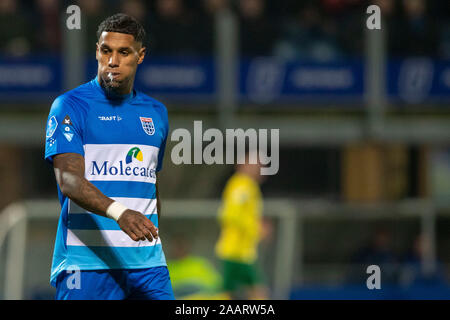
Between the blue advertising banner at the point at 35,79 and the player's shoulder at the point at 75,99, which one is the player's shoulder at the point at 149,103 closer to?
the player's shoulder at the point at 75,99

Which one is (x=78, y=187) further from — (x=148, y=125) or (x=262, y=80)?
(x=262, y=80)

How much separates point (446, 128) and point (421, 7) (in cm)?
198

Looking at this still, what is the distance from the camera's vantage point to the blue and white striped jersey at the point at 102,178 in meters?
3.84

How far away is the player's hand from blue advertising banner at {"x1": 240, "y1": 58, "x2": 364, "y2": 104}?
9527 mm

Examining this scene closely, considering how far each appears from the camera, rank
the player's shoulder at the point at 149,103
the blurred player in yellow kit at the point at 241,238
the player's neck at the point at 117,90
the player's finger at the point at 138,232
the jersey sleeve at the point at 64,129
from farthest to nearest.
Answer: the blurred player in yellow kit at the point at 241,238
the player's shoulder at the point at 149,103
the player's neck at the point at 117,90
the jersey sleeve at the point at 64,129
the player's finger at the point at 138,232

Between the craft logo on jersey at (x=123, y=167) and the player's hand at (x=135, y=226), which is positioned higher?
the craft logo on jersey at (x=123, y=167)

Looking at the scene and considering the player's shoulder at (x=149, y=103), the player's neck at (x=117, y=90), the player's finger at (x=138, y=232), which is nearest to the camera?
the player's finger at (x=138, y=232)

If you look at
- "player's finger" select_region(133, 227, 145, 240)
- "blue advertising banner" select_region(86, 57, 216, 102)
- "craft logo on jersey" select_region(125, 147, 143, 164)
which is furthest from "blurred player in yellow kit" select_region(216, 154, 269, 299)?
"player's finger" select_region(133, 227, 145, 240)

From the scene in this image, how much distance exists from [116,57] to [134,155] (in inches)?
17.5

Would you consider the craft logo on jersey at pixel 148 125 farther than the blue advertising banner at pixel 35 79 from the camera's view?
No

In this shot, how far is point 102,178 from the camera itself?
3.84 metres

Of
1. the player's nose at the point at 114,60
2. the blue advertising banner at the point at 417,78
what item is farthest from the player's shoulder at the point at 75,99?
the blue advertising banner at the point at 417,78

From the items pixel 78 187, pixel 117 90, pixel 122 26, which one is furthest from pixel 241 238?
pixel 78 187

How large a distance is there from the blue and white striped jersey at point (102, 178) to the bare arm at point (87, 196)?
114mm
